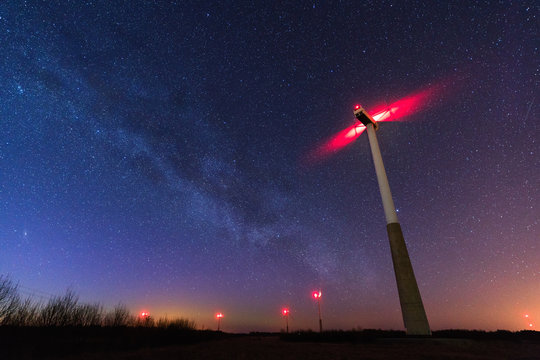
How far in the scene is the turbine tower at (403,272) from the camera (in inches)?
989

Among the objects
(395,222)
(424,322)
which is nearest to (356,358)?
(424,322)

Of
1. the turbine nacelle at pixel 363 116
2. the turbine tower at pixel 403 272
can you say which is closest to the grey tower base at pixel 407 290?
the turbine tower at pixel 403 272

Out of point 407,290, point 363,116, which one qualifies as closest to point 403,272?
point 407,290

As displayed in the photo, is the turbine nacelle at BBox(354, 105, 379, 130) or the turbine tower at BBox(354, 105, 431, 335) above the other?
the turbine nacelle at BBox(354, 105, 379, 130)

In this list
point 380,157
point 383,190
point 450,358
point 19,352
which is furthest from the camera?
point 380,157

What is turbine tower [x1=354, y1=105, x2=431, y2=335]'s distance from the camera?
82.4 feet

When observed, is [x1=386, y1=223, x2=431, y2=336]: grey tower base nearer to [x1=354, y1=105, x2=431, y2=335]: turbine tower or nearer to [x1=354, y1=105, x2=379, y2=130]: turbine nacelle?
[x1=354, y1=105, x2=431, y2=335]: turbine tower

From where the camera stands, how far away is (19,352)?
705 inches

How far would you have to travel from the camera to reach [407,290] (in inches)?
1037

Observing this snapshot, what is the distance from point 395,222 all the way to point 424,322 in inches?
385

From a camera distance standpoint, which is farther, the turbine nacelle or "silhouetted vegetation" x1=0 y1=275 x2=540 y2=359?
the turbine nacelle

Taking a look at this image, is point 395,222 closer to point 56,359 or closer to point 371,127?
point 371,127

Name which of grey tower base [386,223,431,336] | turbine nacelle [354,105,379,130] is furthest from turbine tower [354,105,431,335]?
turbine nacelle [354,105,379,130]

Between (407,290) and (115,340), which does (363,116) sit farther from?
(115,340)
